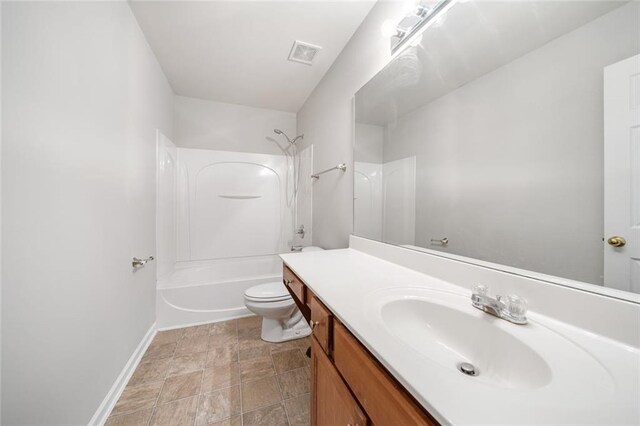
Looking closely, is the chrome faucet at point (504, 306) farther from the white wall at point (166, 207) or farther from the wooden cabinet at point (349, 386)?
the white wall at point (166, 207)

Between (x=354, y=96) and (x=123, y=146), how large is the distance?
1554 millimetres

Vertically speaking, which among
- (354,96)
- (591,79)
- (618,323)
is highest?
(354,96)

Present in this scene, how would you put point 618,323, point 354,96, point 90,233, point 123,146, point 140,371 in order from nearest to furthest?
point 618,323 → point 90,233 → point 123,146 → point 140,371 → point 354,96

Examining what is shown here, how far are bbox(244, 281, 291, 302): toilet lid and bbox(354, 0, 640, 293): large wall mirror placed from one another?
112 cm

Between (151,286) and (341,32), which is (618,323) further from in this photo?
(151,286)

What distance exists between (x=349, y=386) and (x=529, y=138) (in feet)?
2.98

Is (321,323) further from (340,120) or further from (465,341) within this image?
(340,120)

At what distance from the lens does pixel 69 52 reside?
90cm

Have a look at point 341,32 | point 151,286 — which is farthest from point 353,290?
point 151,286

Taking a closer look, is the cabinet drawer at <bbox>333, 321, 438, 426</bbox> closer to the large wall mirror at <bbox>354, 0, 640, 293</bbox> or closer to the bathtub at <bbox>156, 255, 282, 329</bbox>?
the large wall mirror at <bbox>354, 0, 640, 293</bbox>

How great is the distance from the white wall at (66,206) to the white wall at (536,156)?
1.53 metres

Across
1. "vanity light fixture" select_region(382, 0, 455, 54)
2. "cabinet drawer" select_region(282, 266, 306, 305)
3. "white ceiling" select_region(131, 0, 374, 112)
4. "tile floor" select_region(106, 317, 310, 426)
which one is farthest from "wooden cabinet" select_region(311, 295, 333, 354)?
"white ceiling" select_region(131, 0, 374, 112)

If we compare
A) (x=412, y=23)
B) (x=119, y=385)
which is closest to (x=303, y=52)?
(x=412, y=23)

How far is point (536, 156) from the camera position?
64cm
